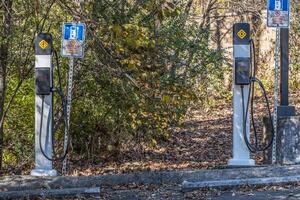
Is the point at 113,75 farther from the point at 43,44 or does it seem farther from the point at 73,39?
the point at 43,44

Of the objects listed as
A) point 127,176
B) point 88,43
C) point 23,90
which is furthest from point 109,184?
point 23,90

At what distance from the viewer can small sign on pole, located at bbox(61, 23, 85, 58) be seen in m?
7.41

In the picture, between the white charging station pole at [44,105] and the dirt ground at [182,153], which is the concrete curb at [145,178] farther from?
the dirt ground at [182,153]

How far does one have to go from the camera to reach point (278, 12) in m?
7.64

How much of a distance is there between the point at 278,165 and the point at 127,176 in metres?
2.00

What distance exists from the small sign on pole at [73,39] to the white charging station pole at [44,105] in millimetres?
250

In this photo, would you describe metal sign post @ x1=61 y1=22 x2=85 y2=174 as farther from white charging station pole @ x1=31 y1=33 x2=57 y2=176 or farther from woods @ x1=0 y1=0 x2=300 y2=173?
white charging station pole @ x1=31 y1=33 x2=57 y2=176

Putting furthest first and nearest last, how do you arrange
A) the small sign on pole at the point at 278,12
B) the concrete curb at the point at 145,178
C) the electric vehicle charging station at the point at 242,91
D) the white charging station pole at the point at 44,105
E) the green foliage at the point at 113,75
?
1. the green foliage at the point at 113,75
2. the small sign on pole at the point at 278,12
3. the electric vehicle charging station at the point at 242,91
4. the white charging station pole at the point at 44,105
5. the concrete curb at the point at 145,178

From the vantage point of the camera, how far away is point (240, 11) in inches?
668

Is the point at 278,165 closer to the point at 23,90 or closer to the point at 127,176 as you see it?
the point at 127,176

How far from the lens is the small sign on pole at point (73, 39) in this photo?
7.41m

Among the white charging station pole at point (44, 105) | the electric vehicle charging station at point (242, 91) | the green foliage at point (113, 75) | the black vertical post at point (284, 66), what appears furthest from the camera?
the green foliage at point (113, 75)

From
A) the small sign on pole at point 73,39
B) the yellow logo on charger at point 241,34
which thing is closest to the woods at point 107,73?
the small sign on pole at point 73,39

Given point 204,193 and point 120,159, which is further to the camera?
point 120,159
